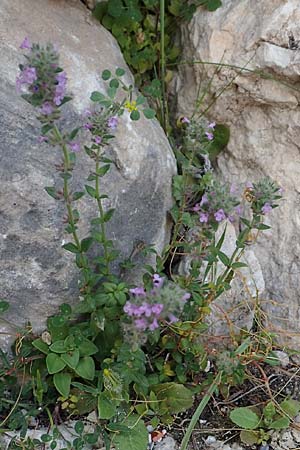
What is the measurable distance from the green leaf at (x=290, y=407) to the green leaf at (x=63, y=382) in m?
0.77

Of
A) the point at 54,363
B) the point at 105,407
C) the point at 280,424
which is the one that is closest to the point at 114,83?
the point at 54,363

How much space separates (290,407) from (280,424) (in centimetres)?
8

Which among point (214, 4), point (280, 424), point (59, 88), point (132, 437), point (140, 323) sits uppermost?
point (214, 4)

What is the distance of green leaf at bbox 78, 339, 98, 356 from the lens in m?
2.20

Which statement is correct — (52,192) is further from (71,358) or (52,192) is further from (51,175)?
(71,358)

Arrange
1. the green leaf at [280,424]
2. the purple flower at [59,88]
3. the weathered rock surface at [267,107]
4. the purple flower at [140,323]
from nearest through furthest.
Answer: the purple flower at [59,88], the purple flower at [140,323], the green leaf at [280,424], the weathered rock surface at [267,107]

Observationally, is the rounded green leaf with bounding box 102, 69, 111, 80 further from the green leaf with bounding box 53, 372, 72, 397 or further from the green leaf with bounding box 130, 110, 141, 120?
the green leaf with bounding box 53, 372, 72, 397

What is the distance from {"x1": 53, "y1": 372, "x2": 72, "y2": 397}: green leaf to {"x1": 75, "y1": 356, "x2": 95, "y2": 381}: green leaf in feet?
0.19

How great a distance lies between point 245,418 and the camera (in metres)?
2.33

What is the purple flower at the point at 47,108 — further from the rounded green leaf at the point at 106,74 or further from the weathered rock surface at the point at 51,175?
the rounded green leaf at the point at 106,74

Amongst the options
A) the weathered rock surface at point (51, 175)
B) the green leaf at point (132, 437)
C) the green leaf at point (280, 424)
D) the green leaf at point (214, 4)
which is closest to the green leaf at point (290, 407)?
the green leaf at point (280, 424)

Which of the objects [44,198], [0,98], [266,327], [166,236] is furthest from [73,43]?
[266,327]

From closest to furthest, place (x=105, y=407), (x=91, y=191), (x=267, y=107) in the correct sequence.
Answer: (x=91, y=191) → (x=105, y=407) → (x=267, y=107)

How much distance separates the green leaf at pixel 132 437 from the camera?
7.14 feet
